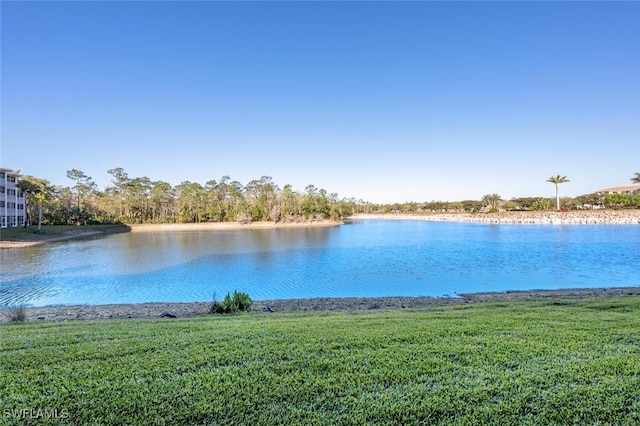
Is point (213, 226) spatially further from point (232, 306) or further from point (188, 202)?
point (232, 306)

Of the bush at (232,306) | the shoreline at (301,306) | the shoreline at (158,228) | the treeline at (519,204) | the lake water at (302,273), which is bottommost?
the lake water at (302,273)

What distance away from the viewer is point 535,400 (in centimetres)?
252

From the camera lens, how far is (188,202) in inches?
2611

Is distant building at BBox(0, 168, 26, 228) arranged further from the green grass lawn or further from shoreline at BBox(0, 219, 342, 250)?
the green grass lawn

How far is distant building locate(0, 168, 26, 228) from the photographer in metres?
39.1

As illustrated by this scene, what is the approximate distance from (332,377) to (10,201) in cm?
5427

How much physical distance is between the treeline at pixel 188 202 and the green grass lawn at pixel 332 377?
211ft

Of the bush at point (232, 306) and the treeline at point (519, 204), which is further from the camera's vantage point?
the treeline at point (519, 204)

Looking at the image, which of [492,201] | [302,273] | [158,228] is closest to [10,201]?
[158,228]

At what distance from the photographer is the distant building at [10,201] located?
39062 mm

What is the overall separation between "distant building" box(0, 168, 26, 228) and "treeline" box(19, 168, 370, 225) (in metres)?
11.8

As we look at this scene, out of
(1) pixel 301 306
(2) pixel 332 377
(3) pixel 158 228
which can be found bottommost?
(1) pixel 301 306

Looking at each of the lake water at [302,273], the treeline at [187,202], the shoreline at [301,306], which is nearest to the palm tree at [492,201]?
the treeline at [187,202]

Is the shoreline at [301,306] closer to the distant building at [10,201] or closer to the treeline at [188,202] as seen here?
the distant building at [10,201]
